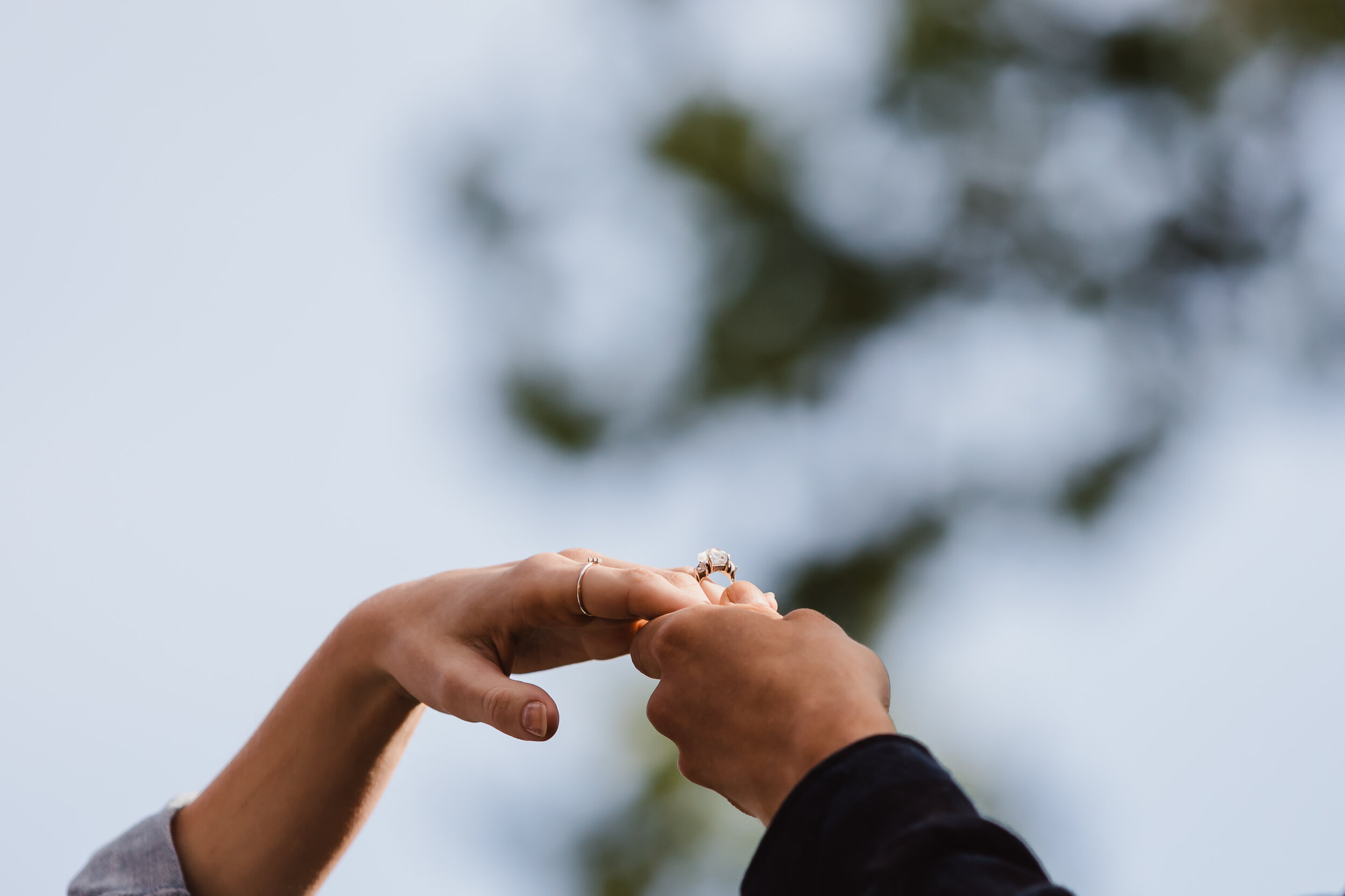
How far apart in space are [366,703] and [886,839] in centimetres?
70

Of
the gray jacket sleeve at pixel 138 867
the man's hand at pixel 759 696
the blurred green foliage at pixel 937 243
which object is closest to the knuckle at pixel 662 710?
the man's hand at pixel 759 696

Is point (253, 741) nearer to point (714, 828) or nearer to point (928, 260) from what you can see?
point (714, 828)

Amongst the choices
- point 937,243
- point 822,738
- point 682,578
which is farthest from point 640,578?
point 937,243

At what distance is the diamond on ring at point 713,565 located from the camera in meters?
1.21

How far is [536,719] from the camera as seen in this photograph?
35.8 inches

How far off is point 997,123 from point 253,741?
8.42ft

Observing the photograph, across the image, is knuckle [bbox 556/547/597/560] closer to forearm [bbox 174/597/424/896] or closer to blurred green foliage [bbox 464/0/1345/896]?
forearm [bbox 174/597/424/896]

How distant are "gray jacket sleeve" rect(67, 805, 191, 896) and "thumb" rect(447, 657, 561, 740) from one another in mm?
339

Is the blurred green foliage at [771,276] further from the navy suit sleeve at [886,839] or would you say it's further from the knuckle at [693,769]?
the navy suit sleeve at [886,839]

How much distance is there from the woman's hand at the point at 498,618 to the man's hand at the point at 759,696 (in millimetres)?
69

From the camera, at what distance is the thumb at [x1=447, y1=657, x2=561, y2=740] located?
35.8 inches

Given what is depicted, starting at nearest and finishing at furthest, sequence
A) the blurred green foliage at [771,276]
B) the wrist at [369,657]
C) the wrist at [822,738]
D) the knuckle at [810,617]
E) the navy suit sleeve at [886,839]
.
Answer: the navy suit sleeve at [886,839]
the wrist at [822,738]
the knuckle at [810,617]
the wrist at [369,657]
the blurred green foliage at [771,276]

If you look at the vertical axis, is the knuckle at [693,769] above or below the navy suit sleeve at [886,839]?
above

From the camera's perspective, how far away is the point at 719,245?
10.00ft
